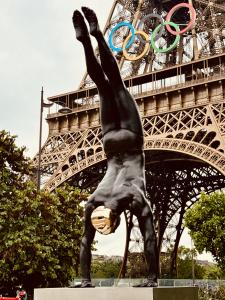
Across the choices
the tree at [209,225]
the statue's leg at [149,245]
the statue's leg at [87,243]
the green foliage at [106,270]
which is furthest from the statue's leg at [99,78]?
the green foliage at [106,270]

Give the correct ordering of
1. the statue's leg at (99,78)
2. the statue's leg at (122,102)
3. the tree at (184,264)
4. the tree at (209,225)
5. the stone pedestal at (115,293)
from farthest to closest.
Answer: the tree at (184,264)
the tree at (209,225)
the statue's leg at (122,102)
the statue's leg at (99,78)
the stone pedestal at (115,293)

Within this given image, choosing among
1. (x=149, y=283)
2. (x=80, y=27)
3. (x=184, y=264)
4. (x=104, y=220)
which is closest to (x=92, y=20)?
(x=80, y=27)

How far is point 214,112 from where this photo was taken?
2680cm

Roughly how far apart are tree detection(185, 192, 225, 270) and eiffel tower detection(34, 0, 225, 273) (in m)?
2.21

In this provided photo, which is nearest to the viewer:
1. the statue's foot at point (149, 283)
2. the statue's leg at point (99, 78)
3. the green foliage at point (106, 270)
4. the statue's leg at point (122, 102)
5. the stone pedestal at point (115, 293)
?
the stone pedestal at point (115, 293)

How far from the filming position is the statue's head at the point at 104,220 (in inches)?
226

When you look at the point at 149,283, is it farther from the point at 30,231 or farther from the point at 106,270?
the point at 106,270

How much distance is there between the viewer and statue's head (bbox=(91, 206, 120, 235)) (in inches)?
226

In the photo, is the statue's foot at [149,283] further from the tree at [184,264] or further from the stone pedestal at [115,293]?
the tree at [184,264]

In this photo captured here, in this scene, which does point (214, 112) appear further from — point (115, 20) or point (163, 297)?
point (163, 297)

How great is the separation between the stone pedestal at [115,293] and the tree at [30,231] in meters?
11.5

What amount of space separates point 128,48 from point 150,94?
4849mm

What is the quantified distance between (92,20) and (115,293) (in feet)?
10.7

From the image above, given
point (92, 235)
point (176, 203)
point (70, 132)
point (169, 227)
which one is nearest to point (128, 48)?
point (70, 132)
